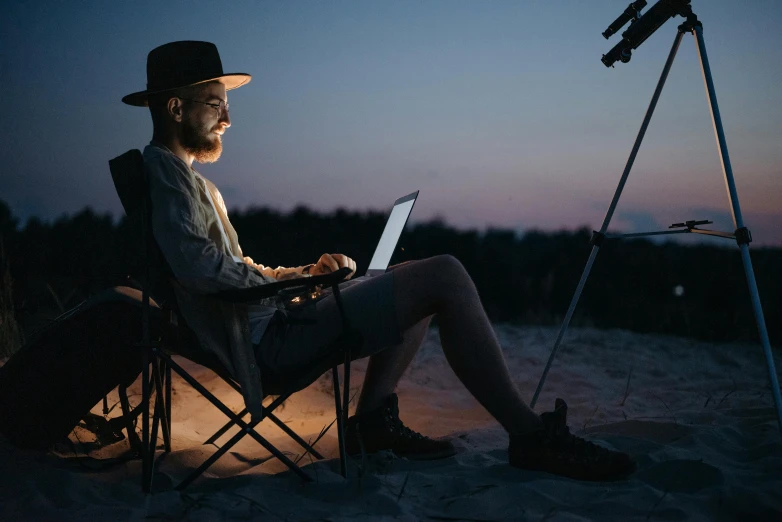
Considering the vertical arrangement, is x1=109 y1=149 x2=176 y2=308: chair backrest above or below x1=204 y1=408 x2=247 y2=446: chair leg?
above

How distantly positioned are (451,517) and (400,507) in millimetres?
158

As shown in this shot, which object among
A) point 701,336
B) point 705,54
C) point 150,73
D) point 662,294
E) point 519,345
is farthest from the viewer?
point 662,294

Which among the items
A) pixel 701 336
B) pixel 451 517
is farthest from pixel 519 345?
pixel 451 517

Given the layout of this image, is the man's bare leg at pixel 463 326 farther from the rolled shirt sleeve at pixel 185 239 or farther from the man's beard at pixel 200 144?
the man's beard at pixel 200 144

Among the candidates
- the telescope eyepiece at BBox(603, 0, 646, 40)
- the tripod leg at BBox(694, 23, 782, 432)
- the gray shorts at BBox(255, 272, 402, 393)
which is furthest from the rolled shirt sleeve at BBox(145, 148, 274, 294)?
the telescope eyepiece at BBox(603, 0, 646, 40)

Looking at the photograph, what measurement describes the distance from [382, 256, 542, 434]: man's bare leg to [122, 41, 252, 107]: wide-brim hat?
1.03 metres

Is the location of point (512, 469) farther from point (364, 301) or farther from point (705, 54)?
point (705, 54)

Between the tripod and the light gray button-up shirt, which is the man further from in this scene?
the tripod

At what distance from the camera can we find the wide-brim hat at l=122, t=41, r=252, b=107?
2.31m

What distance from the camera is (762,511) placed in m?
1.88

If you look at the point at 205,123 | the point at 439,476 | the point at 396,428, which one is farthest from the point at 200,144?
the point at 439,476

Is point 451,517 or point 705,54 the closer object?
point 451,517

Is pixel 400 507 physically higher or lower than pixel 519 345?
higher

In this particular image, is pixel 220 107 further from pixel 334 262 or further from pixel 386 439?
pixel 386 439
